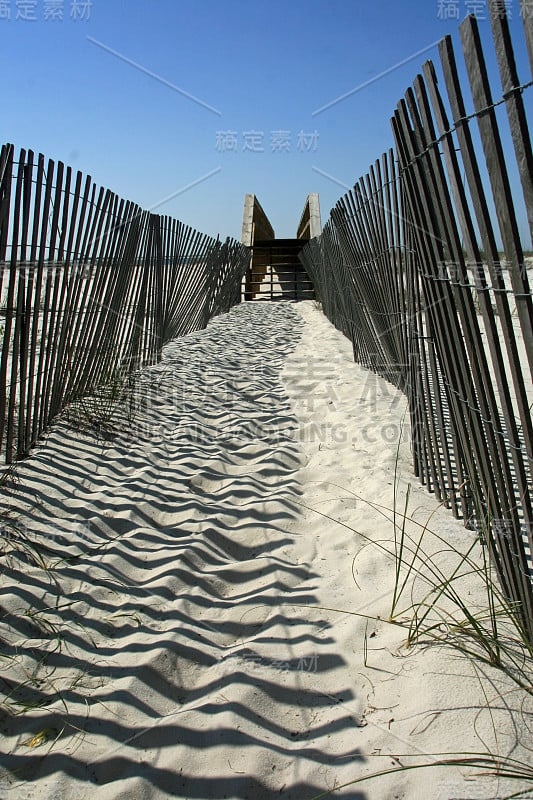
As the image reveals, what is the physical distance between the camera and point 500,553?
214 cm

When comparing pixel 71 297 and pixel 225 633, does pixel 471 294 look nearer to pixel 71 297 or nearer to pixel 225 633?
pixel 225 633

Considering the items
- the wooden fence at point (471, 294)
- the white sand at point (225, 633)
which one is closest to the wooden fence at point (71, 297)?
the white sand at point (225, 633)

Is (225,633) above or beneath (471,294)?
beneath

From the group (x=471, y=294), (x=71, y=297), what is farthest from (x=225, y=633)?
(x=71, y=297)

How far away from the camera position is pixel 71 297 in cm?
436

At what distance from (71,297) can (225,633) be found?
295cm

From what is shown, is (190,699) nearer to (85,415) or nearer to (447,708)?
(447,708)

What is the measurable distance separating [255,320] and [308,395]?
6.33m

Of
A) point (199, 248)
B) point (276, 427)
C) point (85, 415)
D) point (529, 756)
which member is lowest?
point (529, 756)

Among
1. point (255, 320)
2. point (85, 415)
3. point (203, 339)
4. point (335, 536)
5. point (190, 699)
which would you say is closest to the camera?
point (190, 699)

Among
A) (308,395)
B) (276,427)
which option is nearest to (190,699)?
(276,427)

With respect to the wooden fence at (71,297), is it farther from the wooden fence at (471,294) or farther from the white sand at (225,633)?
the wooden fence at (471,294)

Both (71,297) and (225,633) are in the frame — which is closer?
(225,633)

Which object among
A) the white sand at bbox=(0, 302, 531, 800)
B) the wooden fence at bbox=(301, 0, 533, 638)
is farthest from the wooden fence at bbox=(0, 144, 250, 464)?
the wooden fence at bbox=(301, 0, 533, 638)
